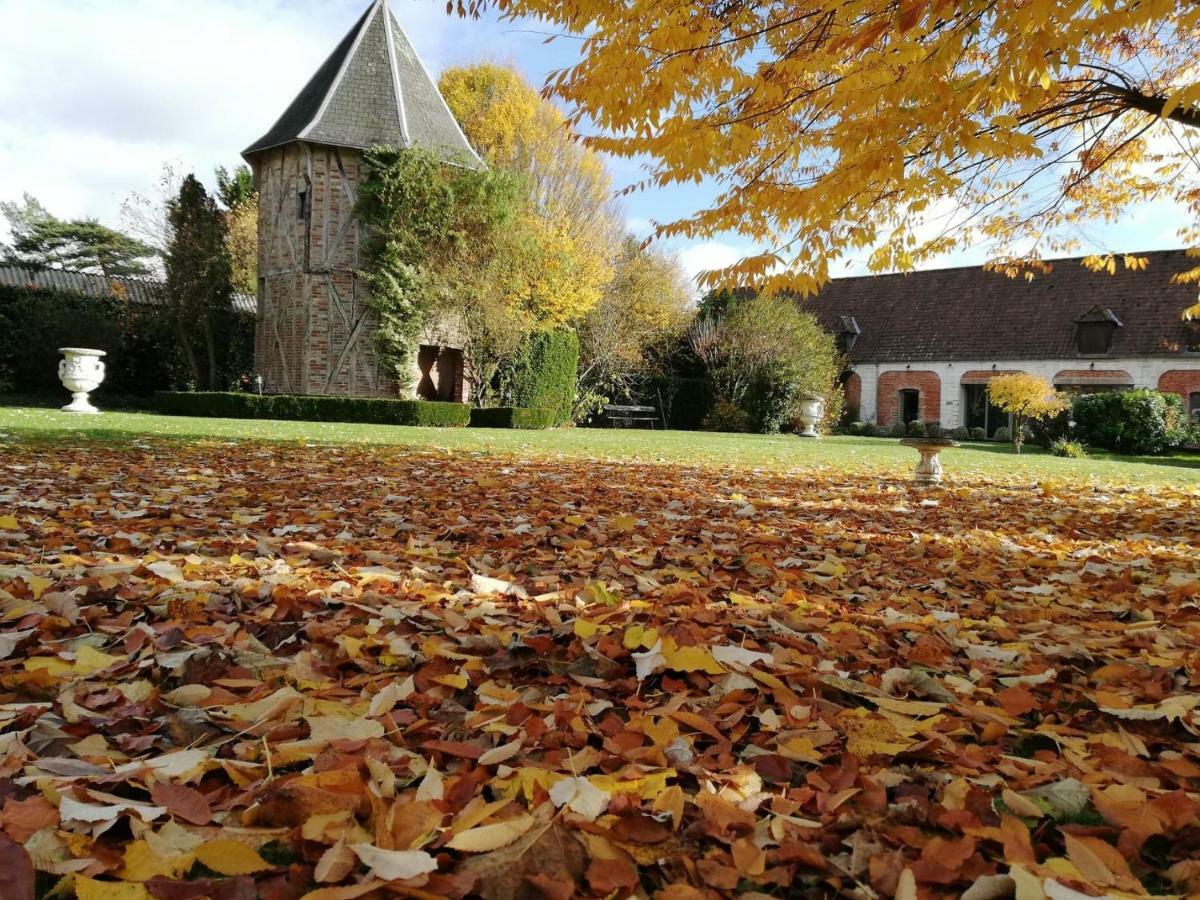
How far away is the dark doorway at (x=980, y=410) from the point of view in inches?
1099

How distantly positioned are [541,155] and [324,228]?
31.6ft

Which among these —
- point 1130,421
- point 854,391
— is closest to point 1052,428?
point 1130,421

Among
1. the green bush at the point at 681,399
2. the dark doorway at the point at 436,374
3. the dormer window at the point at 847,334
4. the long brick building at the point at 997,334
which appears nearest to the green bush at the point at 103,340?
the dark doorway at the point at 436,374

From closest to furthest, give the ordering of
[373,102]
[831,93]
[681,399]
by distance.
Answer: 1. [831,93]
2. [373,102]
3. [681,399]

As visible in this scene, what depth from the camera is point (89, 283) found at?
26297 millimetres

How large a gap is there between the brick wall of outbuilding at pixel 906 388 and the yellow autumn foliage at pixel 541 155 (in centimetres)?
1246

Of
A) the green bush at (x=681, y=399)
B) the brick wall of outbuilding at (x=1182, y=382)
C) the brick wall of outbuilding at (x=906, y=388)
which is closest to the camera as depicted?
the brick wall of outbuilding at (x=1182, y=382)

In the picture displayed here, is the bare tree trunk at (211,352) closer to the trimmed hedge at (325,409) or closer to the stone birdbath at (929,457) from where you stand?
the trimmed hedge at (325,409)

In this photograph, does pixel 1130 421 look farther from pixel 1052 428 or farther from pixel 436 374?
pixel 436 374

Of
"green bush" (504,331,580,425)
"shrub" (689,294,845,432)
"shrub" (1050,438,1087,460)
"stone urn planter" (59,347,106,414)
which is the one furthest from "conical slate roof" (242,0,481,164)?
"shrub" (1050,438,1087,460)

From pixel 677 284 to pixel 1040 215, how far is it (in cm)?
2214

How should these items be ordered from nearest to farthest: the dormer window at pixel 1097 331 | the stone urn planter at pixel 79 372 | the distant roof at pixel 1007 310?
1. the stone urn planter at pixel 79 372
2. the distant roof at pixel 1007 310
3. the dormer window at pixel 1097 331

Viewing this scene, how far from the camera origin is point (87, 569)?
283 cm

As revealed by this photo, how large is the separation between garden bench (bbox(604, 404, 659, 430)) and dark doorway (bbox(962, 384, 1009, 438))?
12167 mm
